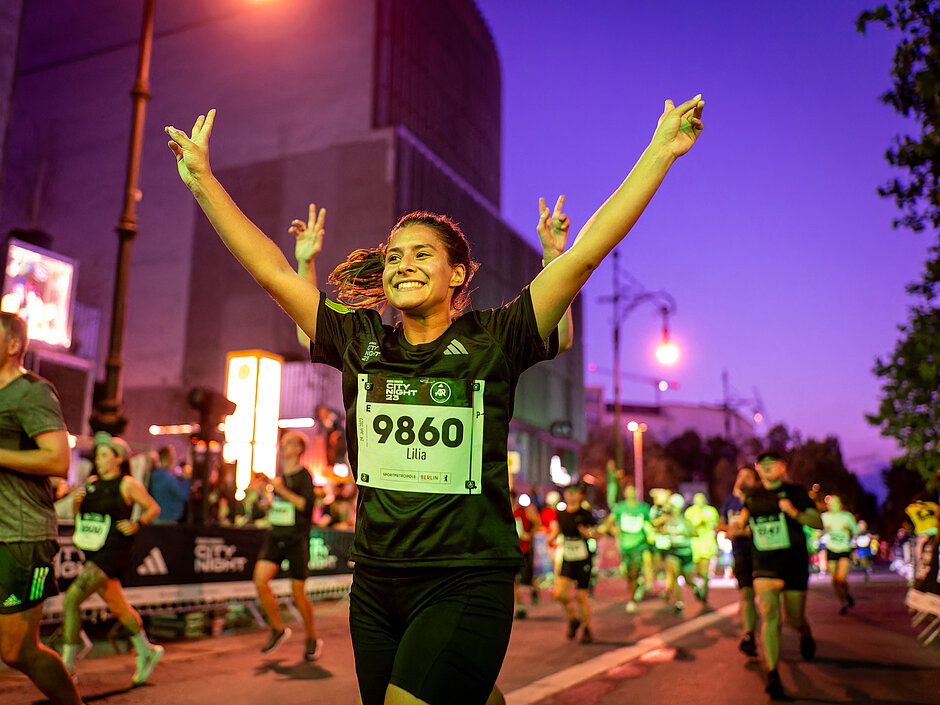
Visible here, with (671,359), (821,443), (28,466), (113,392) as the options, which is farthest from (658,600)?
(821,443)

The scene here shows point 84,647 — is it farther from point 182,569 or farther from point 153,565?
point 182,569

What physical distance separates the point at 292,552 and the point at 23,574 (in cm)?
520

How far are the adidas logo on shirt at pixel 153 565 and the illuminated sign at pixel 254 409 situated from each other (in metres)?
15.4

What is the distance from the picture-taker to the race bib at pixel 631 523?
15602 mm

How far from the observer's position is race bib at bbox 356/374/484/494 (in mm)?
2496

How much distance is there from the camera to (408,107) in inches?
1280

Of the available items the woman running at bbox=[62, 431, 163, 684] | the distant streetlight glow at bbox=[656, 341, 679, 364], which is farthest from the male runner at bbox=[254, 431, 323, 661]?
the distant streetlight glow at bbox=[656, 341, 679, 364]

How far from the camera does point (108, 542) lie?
7309 mm

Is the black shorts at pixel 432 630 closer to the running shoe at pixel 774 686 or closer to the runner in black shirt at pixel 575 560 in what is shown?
the running shoe at pixel 774 686

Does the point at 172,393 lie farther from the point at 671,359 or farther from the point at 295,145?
the point at 671,359

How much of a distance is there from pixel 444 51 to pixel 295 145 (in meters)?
7.77

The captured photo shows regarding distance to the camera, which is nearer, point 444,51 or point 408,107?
point 408,107

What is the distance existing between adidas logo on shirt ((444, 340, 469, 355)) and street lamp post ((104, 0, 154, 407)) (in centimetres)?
787

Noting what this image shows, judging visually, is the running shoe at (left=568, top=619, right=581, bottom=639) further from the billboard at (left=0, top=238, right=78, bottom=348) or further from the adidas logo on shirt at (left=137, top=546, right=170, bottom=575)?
the billboard at (left=0, top=238, right=78, bottom=348)
